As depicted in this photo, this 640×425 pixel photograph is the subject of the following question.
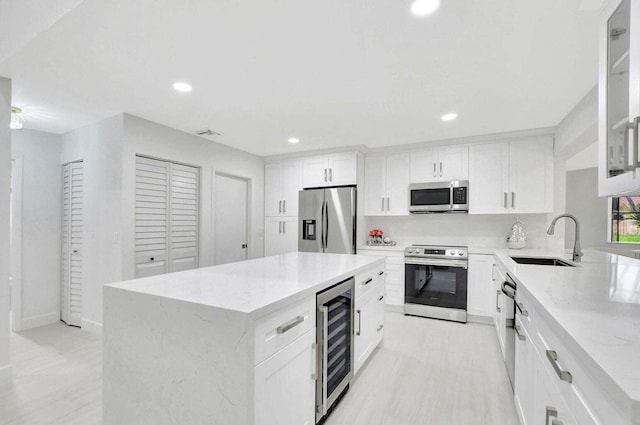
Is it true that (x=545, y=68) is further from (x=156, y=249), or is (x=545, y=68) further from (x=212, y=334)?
(x=156, y=249)

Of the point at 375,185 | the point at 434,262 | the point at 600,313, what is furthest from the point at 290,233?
the point at 600,313

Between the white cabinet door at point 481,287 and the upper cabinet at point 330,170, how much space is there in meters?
1.95

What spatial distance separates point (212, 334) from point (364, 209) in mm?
3607

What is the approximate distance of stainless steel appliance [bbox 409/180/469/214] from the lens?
395cm

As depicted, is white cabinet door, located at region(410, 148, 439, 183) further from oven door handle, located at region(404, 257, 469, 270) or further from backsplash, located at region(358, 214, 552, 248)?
oven door handle, located at region(404, 257, 469, 270)

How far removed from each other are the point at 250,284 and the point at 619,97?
1.89 meters

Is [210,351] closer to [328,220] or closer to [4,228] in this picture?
[4,228]

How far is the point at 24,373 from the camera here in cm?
246

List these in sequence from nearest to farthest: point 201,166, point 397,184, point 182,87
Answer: point 182,87, point 201,166, point 397,184

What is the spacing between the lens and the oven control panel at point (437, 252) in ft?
12.1

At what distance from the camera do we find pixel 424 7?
5.10 feet

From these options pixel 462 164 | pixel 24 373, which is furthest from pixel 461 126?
pixel 24 373

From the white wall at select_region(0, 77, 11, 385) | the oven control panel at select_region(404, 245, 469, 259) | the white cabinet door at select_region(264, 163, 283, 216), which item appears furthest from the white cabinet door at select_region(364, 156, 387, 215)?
the white wall at select_region(0, 77, 11, 385)

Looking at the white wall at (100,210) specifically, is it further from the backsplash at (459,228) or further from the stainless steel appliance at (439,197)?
the stainless steel appliance at (439,197)
